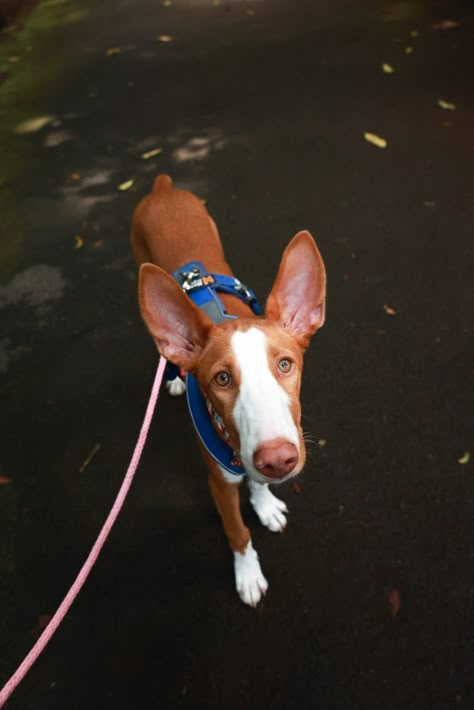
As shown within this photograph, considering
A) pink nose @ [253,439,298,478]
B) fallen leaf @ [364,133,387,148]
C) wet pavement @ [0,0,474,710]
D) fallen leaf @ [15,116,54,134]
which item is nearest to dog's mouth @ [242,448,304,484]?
pink nose @ [253,439,298,478]

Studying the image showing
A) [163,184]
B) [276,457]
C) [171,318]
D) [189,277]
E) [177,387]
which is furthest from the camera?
[177,387]

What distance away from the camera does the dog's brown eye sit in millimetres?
1954

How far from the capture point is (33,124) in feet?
23.0

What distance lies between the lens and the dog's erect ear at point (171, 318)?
6.54ft

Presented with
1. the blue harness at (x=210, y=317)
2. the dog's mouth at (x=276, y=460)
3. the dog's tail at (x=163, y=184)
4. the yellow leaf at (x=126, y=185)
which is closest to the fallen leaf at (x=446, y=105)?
the yellow leaf at (x=126, y=185)

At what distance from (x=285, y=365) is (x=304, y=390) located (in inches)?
68.3

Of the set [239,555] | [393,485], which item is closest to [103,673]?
[239,555]

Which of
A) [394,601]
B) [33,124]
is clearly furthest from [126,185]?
[394,601]

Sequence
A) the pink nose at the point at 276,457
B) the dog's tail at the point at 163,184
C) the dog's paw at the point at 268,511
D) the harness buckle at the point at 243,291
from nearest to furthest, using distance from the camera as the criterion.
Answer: the pink nose at the point at 276,457
the harness buckle at the point at 243,291
the dog's paw at the point at 268,511
the dog's tail at the point at 163,184

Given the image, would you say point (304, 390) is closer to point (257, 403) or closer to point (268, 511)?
point (268, 511)

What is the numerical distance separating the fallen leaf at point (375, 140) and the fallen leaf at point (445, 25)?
9.85 feet

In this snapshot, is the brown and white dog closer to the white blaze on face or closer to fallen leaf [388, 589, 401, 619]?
the white blaze on face

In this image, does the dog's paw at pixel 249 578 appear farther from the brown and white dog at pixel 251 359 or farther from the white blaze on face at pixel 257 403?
the white blaze on face at pixel 257 403

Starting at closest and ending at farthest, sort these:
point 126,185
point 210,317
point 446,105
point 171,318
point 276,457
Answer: point 276,457 < point 171,318 < point 210,317 < point 126,185 < point 446,105
